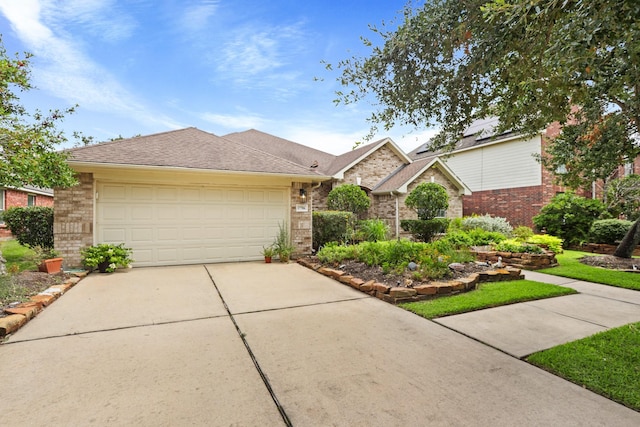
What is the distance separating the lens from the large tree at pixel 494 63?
8.23ft

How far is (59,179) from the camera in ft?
19.0

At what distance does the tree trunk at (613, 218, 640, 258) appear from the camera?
27.2 ft

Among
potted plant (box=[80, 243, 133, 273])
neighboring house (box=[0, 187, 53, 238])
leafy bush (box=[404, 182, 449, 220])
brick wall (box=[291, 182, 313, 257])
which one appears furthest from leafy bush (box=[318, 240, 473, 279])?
neighboring house (box=[0, 187, 53, 238])

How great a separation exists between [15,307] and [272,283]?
3.67 metres

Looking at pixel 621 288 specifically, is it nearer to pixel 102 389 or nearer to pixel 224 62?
pixel 102 389

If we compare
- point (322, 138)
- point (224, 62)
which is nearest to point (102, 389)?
point (224, 62)

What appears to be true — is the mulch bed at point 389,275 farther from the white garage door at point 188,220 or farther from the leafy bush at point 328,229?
the white garage door at point 188,220

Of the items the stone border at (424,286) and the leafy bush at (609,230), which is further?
the leafy bush at (609,230)

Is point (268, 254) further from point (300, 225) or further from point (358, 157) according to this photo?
point (358, 157)

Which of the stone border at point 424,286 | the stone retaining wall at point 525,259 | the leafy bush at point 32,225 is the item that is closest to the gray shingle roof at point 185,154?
the leafy bush at point 32,225

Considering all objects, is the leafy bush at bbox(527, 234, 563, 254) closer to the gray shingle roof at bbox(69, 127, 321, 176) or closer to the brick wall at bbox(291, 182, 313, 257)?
the brick wall at bbox(291, 182, 313, 257)

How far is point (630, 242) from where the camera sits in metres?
8.41

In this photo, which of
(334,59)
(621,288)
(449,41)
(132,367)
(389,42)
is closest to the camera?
(132,367)

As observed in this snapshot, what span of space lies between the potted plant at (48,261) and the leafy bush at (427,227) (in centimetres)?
1101
